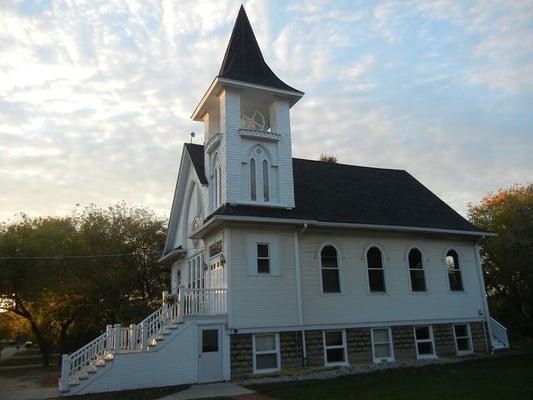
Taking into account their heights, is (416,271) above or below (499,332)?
above

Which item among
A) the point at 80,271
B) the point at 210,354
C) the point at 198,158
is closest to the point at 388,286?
the point at 210,354

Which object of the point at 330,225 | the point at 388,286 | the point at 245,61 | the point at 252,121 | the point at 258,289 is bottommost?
the point at 258,289

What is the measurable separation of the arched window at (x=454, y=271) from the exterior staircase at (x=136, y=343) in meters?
10.8

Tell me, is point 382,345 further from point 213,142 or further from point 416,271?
point 213,142

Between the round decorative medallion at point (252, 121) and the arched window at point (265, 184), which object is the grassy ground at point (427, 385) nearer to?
the arched window at point (265, 184)

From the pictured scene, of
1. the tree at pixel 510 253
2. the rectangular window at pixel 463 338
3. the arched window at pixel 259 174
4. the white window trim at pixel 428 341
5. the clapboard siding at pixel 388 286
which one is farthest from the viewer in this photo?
the tree at pixel 510 253

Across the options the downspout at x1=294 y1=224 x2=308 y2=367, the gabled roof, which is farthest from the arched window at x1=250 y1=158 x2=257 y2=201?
the downspout at x1=294 y1=224 x2=308 y2=367

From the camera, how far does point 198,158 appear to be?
21.2 meters

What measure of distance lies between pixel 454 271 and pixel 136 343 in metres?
14.0

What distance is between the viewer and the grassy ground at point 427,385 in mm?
11133

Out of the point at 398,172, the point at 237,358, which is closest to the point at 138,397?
the point at 237,358

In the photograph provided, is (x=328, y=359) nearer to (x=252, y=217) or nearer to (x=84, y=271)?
(x=252, y=217)

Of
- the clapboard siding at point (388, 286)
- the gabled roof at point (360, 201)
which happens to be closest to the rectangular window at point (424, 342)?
the clapboard siding at point (388, 286)

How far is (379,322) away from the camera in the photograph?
60.1ft
